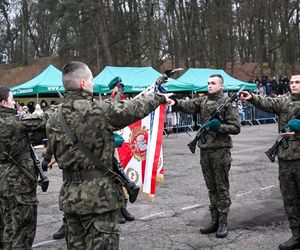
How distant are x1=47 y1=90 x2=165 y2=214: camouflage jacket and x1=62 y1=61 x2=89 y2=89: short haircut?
2.3 inches

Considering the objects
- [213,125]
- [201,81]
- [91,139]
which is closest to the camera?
[91,139]

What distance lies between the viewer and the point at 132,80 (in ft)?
66.9

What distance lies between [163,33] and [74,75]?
35.6 metres

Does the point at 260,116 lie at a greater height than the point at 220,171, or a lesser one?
lesser

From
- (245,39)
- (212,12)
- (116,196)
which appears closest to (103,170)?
(116,196)

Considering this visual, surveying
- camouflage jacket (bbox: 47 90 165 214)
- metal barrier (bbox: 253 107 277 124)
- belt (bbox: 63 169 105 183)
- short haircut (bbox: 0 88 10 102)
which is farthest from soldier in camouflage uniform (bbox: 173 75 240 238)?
metal barrier (bbox: 253 107 277 124)

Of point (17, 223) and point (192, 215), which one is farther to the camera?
point (192, 215)

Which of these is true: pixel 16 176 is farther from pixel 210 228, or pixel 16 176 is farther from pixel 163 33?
pixel 163 33

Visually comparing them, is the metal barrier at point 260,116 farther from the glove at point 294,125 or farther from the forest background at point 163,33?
the glove at point 294,125

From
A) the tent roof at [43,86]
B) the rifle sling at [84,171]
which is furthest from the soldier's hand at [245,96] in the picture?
the tent roof at [43,86]

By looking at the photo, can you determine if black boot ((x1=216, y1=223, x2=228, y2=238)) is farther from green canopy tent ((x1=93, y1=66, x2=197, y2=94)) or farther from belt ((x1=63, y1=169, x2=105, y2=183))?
green canopy tent ((x1=93, y1=66, x2=197, y2=94))

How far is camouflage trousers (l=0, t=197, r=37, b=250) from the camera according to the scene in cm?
462

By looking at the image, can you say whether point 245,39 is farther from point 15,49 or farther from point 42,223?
point 42,223

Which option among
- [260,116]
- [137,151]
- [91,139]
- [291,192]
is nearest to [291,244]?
[291,192]
